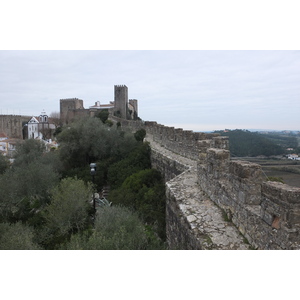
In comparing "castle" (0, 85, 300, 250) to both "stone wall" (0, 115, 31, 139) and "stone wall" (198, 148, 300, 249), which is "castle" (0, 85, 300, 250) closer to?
"stone wall" (198, 148, 300, 249)

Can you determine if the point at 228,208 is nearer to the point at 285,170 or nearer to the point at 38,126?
the point at 285,170

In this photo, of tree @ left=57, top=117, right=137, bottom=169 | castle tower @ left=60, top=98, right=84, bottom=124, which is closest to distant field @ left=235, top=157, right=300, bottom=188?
tree @ left=57, top=117, right=137, bottom=169

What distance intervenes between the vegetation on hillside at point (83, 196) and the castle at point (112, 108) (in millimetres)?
15093

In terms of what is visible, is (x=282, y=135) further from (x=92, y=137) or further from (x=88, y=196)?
(x=92, y=137)

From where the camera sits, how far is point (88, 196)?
9500 mm

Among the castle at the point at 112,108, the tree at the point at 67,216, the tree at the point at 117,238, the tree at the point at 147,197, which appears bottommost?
the tree at the point at 67,216

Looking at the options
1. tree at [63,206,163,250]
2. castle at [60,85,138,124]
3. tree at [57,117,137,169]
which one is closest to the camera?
tree at [63,206,163,250]

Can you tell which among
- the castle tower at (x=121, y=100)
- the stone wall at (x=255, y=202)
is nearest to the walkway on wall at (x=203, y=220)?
the stone wall at (x=255, y=202)

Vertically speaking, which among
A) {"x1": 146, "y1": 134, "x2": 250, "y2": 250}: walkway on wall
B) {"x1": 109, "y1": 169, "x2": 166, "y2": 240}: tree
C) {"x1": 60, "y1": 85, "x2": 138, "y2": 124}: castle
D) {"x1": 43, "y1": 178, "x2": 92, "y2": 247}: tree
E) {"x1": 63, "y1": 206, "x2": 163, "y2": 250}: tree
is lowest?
{"x1": 43, "y1": 178, "x2": 92, "y2": 247}: tree

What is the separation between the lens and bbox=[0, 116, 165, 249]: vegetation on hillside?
16.5 ft

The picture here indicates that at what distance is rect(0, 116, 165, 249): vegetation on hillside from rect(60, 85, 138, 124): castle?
15.1 meters

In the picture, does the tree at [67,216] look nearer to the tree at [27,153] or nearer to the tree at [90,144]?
the tree at [90,144]

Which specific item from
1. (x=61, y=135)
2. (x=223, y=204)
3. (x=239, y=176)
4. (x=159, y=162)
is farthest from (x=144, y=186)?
(x=61, y=135)

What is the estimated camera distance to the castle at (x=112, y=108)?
3388 centimetres
